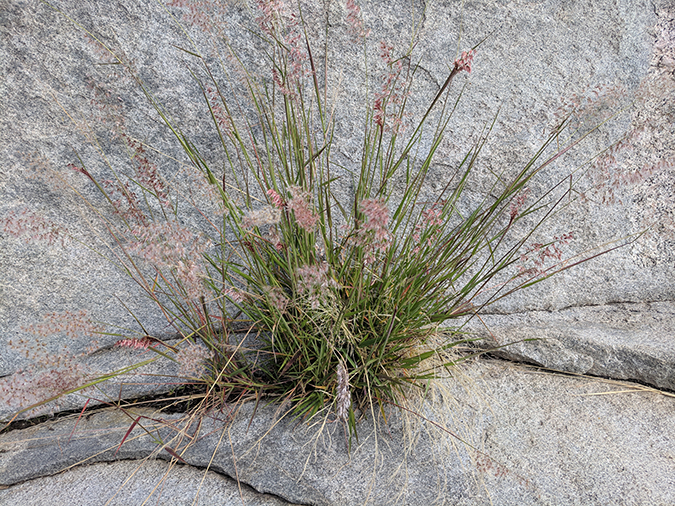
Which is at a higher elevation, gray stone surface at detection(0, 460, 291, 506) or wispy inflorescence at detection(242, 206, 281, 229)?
wispy inflorescence at detection(242, 206, 281, 229)

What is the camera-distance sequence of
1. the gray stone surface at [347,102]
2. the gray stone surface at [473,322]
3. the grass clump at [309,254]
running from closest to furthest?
the grass clump at [309,254], the gray stone surface at [473,322], the gray stone surface at [347,102]

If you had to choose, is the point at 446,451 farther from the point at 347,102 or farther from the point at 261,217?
the point at 347,102

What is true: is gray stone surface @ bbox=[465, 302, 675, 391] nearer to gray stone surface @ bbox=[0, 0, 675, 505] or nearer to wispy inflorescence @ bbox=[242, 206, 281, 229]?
gray stone surface @ bbox=[0, 0, 675, 505]

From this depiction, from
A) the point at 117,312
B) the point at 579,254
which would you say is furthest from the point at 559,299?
the point at 117,312

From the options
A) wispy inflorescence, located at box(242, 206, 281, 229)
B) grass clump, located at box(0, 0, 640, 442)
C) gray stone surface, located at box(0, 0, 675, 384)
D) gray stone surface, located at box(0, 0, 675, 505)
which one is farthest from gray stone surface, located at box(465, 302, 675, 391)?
wispy inflorescence, located at box(242, 206, 281, 229)

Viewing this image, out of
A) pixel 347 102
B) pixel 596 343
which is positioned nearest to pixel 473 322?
pixel 596 343

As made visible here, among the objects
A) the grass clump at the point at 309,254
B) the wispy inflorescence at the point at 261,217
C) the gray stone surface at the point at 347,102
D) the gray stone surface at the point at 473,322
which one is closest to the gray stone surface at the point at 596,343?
the gray stone surface at the point at 473,322

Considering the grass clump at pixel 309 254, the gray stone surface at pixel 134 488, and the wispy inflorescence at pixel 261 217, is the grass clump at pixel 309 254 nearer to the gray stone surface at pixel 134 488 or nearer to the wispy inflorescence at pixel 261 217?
the wispy inflorescence at pixel 261 217

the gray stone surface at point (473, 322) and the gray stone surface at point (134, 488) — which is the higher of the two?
the gray stone surface at point (473, 322)

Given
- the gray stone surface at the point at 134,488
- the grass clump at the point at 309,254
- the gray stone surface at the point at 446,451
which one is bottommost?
the gray stone surface at the point at 134,488
